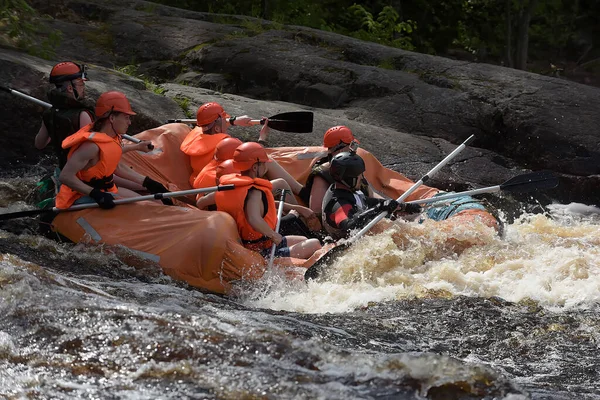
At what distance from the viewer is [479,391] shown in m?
3.69

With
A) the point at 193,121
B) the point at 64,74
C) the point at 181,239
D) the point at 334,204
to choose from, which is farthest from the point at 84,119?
the point at 334,204

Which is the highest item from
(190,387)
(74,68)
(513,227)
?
(74,68)

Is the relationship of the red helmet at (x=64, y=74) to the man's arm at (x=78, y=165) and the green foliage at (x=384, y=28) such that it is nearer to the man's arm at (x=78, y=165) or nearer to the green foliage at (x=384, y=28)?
the man's arm at (x=78, y=165)

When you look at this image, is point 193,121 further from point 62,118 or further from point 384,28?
point 384,28

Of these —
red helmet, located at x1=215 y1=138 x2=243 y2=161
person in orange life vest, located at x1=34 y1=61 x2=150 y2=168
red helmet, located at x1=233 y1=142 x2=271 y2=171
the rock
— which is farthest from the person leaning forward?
the rock

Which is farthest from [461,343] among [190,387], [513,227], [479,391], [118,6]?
[118,6]

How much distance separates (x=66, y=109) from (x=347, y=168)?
2.36 meters

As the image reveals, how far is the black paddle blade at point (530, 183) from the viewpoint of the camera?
26.9 ft

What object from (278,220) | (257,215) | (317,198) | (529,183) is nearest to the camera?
(257,215)

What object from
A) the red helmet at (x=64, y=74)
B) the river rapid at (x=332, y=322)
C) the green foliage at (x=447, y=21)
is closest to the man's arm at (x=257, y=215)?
the river rapid at (x=332, y=322)

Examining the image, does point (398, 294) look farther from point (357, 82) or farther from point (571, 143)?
point (357, 82)

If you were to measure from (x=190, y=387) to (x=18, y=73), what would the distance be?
644 centimetres

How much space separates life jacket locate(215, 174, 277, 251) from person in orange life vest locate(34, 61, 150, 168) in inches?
31.1

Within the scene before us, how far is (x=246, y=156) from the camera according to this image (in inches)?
281
